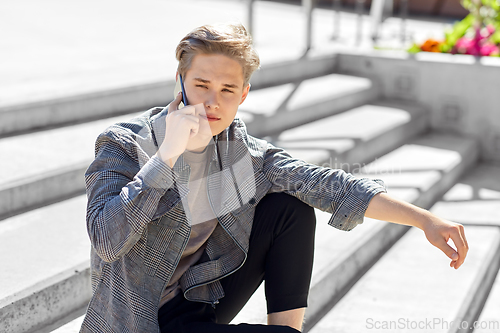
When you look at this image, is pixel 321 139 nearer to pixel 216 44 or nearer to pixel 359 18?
pixel 216 44

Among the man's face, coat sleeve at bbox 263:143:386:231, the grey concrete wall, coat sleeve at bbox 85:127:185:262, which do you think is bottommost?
the grey concrete wall

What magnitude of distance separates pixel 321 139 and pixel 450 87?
4.88 feet

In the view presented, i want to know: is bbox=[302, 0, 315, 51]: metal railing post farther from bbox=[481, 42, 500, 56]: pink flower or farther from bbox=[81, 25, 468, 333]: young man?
bbox=[81, 25, 468, 333]: young man

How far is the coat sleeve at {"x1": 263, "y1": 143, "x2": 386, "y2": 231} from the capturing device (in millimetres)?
1463

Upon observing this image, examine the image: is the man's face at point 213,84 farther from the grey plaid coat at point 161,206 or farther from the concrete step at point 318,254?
the concrete step at point 318,254

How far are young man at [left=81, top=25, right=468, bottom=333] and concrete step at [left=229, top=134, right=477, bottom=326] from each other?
43cm

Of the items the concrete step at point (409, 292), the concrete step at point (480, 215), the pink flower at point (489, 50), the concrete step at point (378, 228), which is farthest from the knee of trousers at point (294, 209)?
the pink flower at point (489, 50)

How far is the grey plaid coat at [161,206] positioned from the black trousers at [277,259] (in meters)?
0.03

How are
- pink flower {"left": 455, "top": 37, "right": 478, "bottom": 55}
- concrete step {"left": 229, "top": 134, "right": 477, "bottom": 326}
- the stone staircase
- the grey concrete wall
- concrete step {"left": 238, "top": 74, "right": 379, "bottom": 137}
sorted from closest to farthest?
the stone staircase < concrete step {"left": 229, "top": 134, "right": 477, "bottom": 326} < concrete step {"left": 238, "top": 74, "right": 379, "bottom": 137} < the grey concrete wall < pink flower {"left": 455, "top": 37, "right": 478, "bottom": 55}

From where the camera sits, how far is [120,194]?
3.86 feet

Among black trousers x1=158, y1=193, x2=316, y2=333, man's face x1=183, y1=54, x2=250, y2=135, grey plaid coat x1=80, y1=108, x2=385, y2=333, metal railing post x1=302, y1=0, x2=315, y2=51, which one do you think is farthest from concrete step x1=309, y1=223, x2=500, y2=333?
metal railing post x1=302, y1=0, x2=315, y2=51

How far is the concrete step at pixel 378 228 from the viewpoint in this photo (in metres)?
2.09

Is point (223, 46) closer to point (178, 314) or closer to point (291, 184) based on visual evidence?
point (291, 184)

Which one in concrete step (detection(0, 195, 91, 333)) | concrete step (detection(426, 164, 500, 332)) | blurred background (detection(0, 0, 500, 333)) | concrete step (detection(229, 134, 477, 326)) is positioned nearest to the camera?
concrete step (detection(0, 195, 91, 333))
